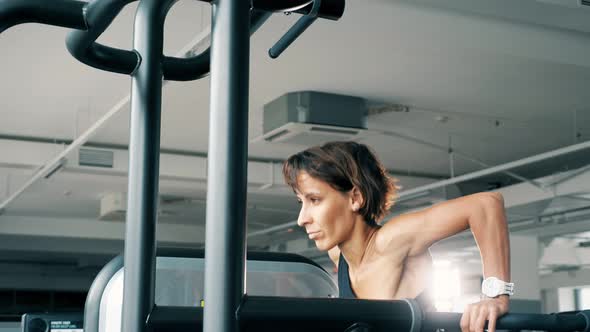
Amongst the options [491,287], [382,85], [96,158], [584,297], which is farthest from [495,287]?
[584,297]

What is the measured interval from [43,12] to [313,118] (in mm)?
5051

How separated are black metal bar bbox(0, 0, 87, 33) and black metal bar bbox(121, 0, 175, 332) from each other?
9 cm

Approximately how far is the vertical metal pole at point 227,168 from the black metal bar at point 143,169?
0.11 meters

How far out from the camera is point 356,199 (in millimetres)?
1537

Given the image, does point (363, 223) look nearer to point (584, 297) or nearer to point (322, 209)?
point (322, 209)

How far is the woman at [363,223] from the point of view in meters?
1.45

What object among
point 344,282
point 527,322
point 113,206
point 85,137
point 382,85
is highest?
point 382,85

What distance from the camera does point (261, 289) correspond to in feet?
4.33

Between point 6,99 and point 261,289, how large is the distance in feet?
17.8

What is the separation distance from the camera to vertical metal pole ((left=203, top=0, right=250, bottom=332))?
2.49 feet

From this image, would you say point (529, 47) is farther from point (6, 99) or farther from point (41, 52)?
point (6, 99)

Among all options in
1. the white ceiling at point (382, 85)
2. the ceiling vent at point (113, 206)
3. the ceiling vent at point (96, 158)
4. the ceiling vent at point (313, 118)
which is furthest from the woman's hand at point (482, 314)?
the ceiling vent at point (113, 206)

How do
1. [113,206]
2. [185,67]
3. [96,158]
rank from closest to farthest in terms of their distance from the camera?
1. [185,67]
2. [96,158]
3. [113,206]

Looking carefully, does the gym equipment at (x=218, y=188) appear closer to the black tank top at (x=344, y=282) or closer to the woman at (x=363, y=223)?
the woman at (x=363, y=223)
